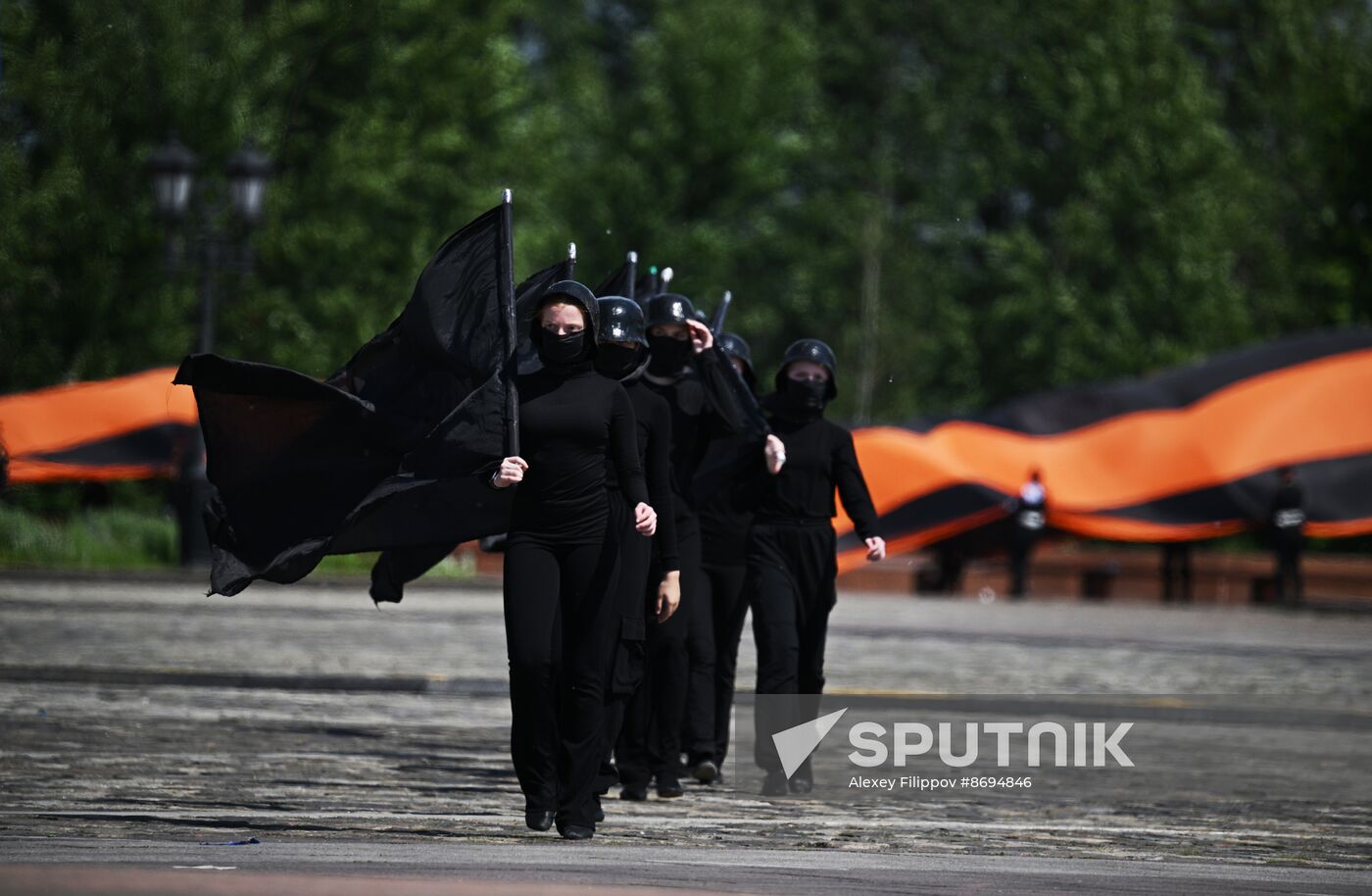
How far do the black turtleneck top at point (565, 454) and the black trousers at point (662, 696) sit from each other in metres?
0.99

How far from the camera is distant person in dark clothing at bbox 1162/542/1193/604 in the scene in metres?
33.4

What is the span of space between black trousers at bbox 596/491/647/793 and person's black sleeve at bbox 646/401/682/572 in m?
0.17

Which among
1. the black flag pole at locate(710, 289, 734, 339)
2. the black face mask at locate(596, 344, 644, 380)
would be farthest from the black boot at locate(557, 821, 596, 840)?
the black flag pole at locate(710, 289, 734, 339)

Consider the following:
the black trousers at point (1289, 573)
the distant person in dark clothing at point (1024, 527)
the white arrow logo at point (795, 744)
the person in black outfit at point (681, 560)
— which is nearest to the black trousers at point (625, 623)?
the person in black outfit at point (681, 560)

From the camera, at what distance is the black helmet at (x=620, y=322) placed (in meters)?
9.23

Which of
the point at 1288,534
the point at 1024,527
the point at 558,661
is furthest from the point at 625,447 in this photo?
the point at 1024,527

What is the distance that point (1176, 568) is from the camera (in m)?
33.6

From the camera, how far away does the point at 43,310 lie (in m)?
36.5

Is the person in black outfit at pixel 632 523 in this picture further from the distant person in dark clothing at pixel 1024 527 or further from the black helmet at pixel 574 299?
the distant person in dark clothing at pixel 1024 527

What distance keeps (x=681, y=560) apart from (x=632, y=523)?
5.24 ft

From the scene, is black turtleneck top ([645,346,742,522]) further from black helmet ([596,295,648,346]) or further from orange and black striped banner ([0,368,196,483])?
orange and black striped banner ([0,368,196,483])

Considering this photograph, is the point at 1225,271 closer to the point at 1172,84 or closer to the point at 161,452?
the point at 1172,84

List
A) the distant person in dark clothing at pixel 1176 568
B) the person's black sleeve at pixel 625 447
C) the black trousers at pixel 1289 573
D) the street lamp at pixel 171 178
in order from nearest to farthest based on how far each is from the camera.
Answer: the person's black sleeve at pixel 625 447, the street lamp at pixel 171 178, the black trousers at pixel 1289 573, the distant person in dark clothing at pixel 1176 568

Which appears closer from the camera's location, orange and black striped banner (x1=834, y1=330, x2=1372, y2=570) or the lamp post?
the lamp post
